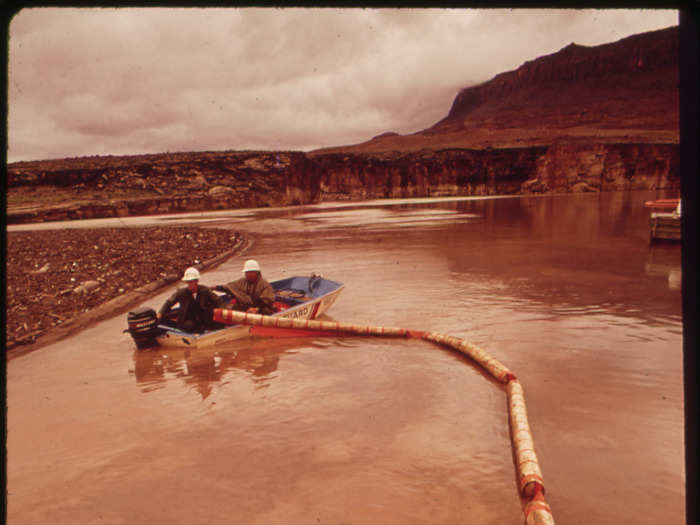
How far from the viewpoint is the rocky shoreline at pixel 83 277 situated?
9.38 meters

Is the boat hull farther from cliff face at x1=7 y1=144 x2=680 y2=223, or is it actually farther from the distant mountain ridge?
the distant mountain ridge

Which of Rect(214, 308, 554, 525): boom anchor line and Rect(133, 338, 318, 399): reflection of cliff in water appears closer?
Rect(214, 308, 554, 525): boom anchor line

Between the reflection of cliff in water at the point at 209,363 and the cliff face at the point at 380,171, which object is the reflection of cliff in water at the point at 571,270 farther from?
the cliff face at the point at 380,171

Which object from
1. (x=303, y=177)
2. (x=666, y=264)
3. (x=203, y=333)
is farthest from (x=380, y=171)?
(x=203, y=333)

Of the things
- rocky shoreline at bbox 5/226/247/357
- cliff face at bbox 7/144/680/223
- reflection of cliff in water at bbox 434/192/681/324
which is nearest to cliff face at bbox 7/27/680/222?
cliff face at bbox 7/144/680/223

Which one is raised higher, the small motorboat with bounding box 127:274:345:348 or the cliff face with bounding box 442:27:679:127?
the cliff face with bounding box 442:27:679:127

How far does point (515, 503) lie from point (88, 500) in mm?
3998

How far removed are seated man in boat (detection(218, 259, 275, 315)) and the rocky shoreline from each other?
12.2 feet

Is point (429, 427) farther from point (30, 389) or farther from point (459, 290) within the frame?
point (459, 290)

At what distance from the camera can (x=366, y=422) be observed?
5.29 meters

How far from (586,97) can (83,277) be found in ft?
558

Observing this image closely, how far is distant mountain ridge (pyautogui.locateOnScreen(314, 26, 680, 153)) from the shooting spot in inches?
4737

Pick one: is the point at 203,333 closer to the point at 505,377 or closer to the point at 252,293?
the point at 252,293

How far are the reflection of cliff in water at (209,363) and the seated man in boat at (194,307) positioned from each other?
1.63 feet
